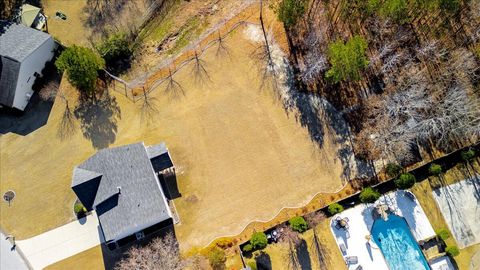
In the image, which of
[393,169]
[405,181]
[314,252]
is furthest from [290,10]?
[314,252]

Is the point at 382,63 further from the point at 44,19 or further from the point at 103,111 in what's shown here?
the point at 44,19

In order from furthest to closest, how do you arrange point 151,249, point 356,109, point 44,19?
point 44,19 → point 356,109 → point 151,249

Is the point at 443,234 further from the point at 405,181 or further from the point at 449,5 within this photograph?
the point at 449,5

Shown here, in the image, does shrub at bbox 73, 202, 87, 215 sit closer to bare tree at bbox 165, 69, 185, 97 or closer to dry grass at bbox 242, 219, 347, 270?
bare tree at bbox 165, 69, 185, 97

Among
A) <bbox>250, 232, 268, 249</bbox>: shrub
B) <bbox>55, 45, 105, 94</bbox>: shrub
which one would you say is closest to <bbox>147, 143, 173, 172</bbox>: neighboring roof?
<bbox>55, 45, 105, 94</bbox>: shrub

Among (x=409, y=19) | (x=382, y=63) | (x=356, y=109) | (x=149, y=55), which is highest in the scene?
(x=149, y=55)

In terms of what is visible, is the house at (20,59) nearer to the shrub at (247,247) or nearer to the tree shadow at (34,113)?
the tree shadow at (34,113)

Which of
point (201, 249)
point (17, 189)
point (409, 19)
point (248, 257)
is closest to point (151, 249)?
point (201, 249)
